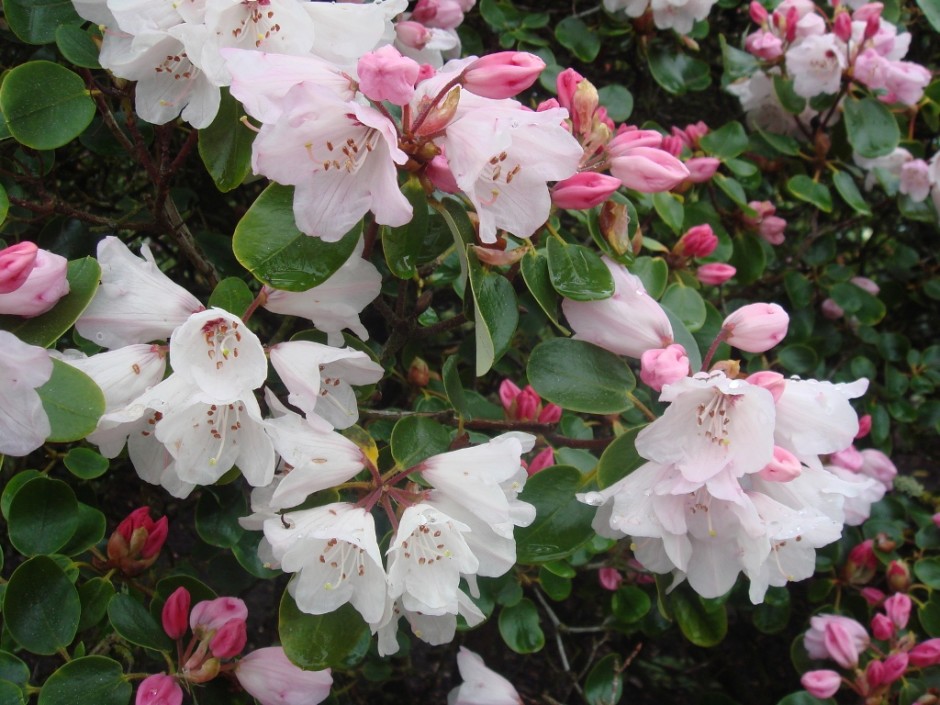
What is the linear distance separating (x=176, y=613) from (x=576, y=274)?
0.73 meters

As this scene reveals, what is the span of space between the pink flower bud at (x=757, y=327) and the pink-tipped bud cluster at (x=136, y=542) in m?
0.89

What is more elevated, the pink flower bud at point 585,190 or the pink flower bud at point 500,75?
the pink flower bud at point 500,75

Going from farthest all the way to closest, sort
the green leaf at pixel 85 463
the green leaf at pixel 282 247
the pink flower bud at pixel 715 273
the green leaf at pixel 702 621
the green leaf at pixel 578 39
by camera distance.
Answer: the green leaf at pixel 578 39 → the pink flower bud at pixel 715 273 → the green leaf at pixel 702 621 → the green leaf at pixel 85 463 → the green leaf at pixel 282 247

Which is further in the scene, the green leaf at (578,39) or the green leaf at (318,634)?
the green leaf at (578,39)

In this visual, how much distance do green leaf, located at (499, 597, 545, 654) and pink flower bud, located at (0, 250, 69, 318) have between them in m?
1.08

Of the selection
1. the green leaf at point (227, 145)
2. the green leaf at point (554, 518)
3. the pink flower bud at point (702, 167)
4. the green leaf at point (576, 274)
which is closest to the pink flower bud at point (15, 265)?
the green leaf at point (227, 145)

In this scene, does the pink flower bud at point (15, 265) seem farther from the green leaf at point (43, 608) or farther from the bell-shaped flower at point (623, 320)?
the bell-shaped flower at point (623, 320)

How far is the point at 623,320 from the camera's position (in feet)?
3.49

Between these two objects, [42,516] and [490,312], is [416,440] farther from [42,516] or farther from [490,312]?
[42,516]

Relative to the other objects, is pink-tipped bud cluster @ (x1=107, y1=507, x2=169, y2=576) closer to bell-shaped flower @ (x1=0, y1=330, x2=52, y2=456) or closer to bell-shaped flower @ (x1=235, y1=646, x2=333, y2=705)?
bell-shaped flower @ (x1=235, y1=646, x2=333, y2=705)

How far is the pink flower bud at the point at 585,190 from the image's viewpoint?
3.19ft

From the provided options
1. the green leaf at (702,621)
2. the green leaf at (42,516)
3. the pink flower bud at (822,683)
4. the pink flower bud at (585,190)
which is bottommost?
the pink flower bud at (822,683)

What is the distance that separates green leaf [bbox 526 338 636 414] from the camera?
1092 mm

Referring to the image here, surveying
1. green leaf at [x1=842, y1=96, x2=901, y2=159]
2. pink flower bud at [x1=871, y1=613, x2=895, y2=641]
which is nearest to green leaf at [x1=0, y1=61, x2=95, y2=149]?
green leaf at [x1=842, y1=96, x2=901, y2=159]
